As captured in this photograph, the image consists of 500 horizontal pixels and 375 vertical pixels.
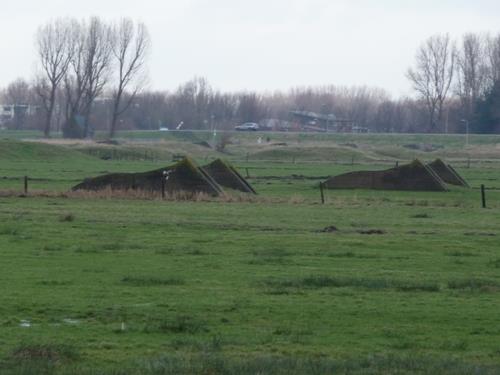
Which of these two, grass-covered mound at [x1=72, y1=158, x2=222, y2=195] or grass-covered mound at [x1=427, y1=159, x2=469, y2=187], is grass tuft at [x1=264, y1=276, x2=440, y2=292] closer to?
grass-covered mound at [x1=72, y1=158, x2=222, y2=195]

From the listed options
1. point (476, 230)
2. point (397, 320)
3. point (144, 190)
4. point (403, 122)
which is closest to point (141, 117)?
point (403, 122)

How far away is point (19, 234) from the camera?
2402cm

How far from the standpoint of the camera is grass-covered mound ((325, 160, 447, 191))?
49969 millimetres

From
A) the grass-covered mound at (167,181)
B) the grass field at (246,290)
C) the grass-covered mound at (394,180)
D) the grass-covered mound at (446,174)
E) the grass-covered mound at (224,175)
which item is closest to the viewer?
the grass field at (246,290)

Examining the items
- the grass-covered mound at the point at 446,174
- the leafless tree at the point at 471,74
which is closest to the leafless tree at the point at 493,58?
the leafless tree at the point at 471,74

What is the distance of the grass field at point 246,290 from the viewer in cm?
1099

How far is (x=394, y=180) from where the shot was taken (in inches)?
1975

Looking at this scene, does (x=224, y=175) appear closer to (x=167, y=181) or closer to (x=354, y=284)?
(x=167, y=181)

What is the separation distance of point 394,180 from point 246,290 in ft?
115

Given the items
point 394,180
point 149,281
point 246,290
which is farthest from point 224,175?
point 246,290

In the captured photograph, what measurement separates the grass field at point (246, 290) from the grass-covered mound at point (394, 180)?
587 inches

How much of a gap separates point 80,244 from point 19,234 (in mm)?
2433

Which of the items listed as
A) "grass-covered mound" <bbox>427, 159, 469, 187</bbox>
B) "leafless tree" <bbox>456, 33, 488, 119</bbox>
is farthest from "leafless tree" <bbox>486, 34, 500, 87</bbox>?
"grass-covered mound" <bbox>427, 159, 469, 187</bbox>

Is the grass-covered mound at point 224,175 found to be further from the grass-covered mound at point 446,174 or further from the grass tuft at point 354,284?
the grass tuft at point 354,284
